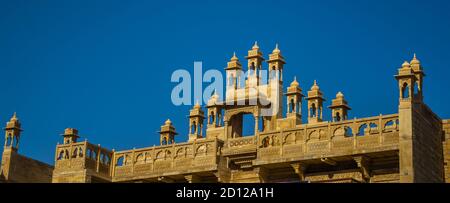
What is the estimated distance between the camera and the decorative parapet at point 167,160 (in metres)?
52.6

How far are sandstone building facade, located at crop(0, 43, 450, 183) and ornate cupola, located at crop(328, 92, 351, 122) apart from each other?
0.05 m

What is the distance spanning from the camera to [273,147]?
5062 cm

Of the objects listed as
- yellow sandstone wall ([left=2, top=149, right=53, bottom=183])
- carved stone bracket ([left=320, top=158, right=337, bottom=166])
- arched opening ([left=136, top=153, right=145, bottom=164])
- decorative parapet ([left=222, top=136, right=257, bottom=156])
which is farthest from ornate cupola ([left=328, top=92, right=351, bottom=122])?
yellow sandstone wall ([left=2, top=149, right=53, bottom=183])

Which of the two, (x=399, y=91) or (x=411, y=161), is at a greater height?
(x=399, y=91)

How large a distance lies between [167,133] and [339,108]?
33.6 ft

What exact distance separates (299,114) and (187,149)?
18.7 feet

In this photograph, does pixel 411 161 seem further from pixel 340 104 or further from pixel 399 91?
pixel 340 104

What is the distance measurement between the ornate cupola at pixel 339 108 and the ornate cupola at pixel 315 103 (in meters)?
0.60

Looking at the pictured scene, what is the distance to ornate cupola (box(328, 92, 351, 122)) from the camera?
55.7m

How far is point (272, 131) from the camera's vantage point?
51.0 meters

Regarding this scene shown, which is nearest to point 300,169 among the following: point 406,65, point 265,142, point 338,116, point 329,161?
point 329,161
